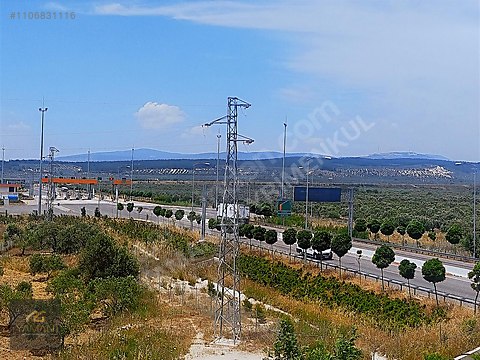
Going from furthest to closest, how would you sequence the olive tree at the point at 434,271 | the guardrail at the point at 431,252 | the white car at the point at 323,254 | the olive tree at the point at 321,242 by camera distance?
the guardrail at the point at 431,252, the white car at the point at 323,254, the olive tree at the point at 321,242, the olive tree at the point at 434,271

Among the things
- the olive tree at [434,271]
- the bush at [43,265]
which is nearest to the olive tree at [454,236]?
the olive tree at [434,271]

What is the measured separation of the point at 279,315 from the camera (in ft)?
61.1

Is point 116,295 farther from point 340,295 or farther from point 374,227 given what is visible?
point 374,227

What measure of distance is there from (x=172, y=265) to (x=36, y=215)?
21178mm

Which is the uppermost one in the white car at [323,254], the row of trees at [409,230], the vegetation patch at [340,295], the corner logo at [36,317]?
the row of trees at [409,230]

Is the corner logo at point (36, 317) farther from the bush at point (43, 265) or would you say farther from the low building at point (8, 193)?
the low building at point (8, 193)

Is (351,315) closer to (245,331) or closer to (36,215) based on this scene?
(245,331)

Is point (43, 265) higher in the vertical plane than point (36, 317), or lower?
lower

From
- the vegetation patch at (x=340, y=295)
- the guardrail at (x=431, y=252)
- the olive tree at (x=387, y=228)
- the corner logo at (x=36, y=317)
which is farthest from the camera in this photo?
the olive tree at (x=387, y=228)

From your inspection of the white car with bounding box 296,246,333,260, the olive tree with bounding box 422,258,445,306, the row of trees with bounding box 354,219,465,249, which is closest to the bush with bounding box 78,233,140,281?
the olive tree with bounding box 422,258,445,306

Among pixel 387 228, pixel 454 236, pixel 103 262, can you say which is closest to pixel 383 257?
pixel 103 262

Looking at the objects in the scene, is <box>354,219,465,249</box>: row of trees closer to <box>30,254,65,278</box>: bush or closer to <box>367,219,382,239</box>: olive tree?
<box>367,219,382,239</box>: olive tree

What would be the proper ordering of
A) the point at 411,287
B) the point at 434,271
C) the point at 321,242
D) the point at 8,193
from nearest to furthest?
the point at 434,271 < the point at 411,287 < the point at 321,242 < the point at 8,193

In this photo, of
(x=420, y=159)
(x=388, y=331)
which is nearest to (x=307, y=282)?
(x=388, y=331)
